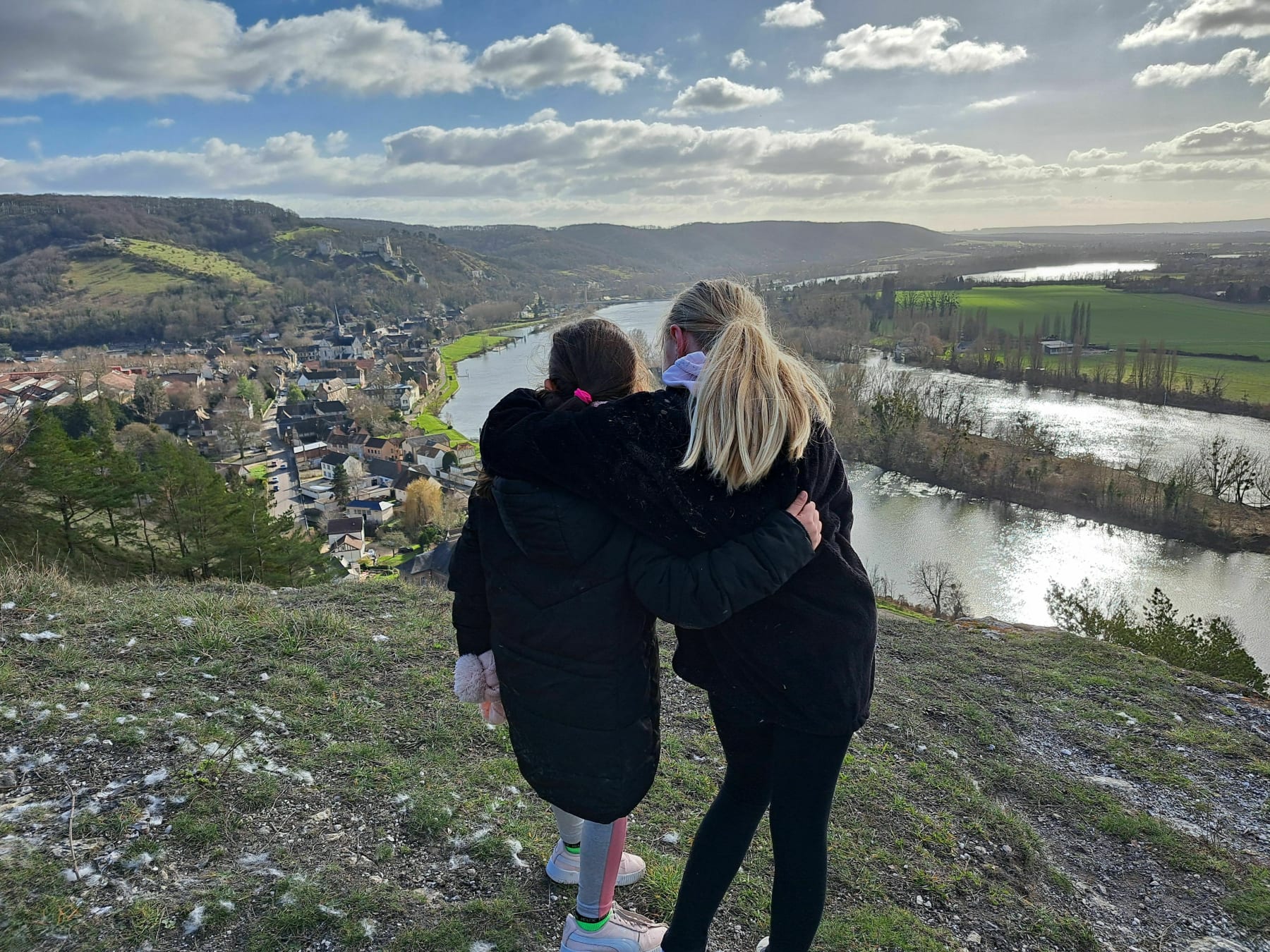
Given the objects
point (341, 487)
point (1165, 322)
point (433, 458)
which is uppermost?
point (1165, 322)

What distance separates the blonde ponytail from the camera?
129cm

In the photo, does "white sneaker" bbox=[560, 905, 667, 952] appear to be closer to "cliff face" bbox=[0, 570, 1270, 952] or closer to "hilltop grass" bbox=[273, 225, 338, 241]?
"cliff face" bbox=[0, 570, 1270, 952]

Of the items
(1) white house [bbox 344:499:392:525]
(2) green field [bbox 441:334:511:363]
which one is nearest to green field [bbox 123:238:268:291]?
(2) green field [bbox 441:334:511:363]

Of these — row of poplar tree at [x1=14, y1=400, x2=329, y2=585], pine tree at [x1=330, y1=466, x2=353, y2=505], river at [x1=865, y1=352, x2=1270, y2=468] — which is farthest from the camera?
pine tree at [x1=330, y1=466, x2=353, y2=505]

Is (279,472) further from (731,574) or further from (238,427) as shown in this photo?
(731,574)

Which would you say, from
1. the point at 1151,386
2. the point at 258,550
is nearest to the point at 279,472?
the point at 258,550

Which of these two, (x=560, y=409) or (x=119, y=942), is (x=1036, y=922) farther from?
(x=119, y=942)

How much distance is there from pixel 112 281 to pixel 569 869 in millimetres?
99371

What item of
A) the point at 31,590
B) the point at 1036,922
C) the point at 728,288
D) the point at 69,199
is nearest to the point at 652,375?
the point at 728,288

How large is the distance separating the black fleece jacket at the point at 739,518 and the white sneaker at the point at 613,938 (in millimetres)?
746

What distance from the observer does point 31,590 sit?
4020 mm

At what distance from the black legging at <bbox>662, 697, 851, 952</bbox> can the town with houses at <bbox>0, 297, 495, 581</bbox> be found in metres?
14.0

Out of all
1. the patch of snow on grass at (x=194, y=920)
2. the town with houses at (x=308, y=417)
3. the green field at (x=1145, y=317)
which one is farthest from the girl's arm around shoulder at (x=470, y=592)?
the green field at (x=1145, y=317)

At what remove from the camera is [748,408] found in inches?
51.3
